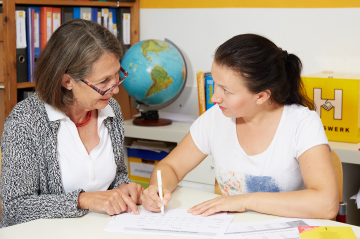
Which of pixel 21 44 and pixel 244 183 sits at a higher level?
pixel 21 44

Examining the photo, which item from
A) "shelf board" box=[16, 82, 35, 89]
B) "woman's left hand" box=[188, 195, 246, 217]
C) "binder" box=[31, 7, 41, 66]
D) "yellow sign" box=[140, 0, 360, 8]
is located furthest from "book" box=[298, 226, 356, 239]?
"binder" box=[31, 7, 41, 66]

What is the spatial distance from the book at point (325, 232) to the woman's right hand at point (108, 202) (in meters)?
0.48

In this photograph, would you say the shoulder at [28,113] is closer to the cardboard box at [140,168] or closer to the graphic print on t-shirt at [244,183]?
the graphic print on t-shirt at [244,183]

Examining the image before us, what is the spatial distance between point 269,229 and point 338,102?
3.57 feet

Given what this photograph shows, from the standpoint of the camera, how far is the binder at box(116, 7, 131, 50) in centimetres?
268

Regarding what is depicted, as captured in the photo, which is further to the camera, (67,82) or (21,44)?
(21,44)

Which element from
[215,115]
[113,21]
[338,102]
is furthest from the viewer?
[113,21]

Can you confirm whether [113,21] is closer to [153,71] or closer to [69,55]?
[153,71]

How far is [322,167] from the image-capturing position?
1182mm

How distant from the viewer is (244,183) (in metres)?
1.35

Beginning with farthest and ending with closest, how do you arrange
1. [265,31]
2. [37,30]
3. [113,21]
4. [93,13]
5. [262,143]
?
[113,21] → [93,13] → [265,31] → [37,30] → [262,143]

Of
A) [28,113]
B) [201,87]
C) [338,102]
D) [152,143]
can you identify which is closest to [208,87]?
[201,87]

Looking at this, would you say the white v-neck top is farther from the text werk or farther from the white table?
the text werk

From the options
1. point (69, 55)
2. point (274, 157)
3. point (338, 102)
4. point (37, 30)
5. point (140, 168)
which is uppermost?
point (37, 30)
